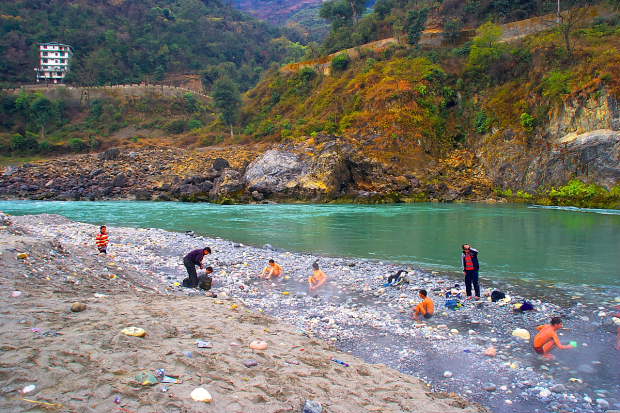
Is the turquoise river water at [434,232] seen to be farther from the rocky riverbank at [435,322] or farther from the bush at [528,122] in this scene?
the bush at [528,122]

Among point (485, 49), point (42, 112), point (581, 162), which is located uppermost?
point (485, 49)

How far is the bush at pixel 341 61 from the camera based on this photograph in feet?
205

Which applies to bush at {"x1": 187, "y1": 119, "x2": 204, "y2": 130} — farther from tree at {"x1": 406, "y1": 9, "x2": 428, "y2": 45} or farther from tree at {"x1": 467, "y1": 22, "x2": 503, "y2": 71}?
A: tree at {"x1": 467, "y1": 22, "x2": 503, "y2": 71}

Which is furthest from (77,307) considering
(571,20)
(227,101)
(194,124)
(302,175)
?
(194,124)

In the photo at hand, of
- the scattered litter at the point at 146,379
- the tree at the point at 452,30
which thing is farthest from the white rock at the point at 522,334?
the tree at the point at 452,30

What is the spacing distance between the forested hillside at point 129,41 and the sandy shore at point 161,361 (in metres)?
95.8

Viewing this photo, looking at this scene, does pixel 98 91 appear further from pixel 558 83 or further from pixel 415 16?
pixel 558 83

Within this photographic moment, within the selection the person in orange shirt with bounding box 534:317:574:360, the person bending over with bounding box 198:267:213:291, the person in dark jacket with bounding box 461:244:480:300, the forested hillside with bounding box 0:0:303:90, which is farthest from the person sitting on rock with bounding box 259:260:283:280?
the forested hillside with bounding box 0:0:303:90

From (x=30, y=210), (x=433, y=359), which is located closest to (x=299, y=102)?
(x=30, y=210)

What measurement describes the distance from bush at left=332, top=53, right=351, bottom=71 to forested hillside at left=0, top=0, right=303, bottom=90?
39.9 meters

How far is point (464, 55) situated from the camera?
54250mm

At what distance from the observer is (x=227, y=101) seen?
65.4m

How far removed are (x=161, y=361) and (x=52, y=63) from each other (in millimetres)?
109256

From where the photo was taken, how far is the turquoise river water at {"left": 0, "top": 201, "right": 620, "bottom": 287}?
14594 mm
